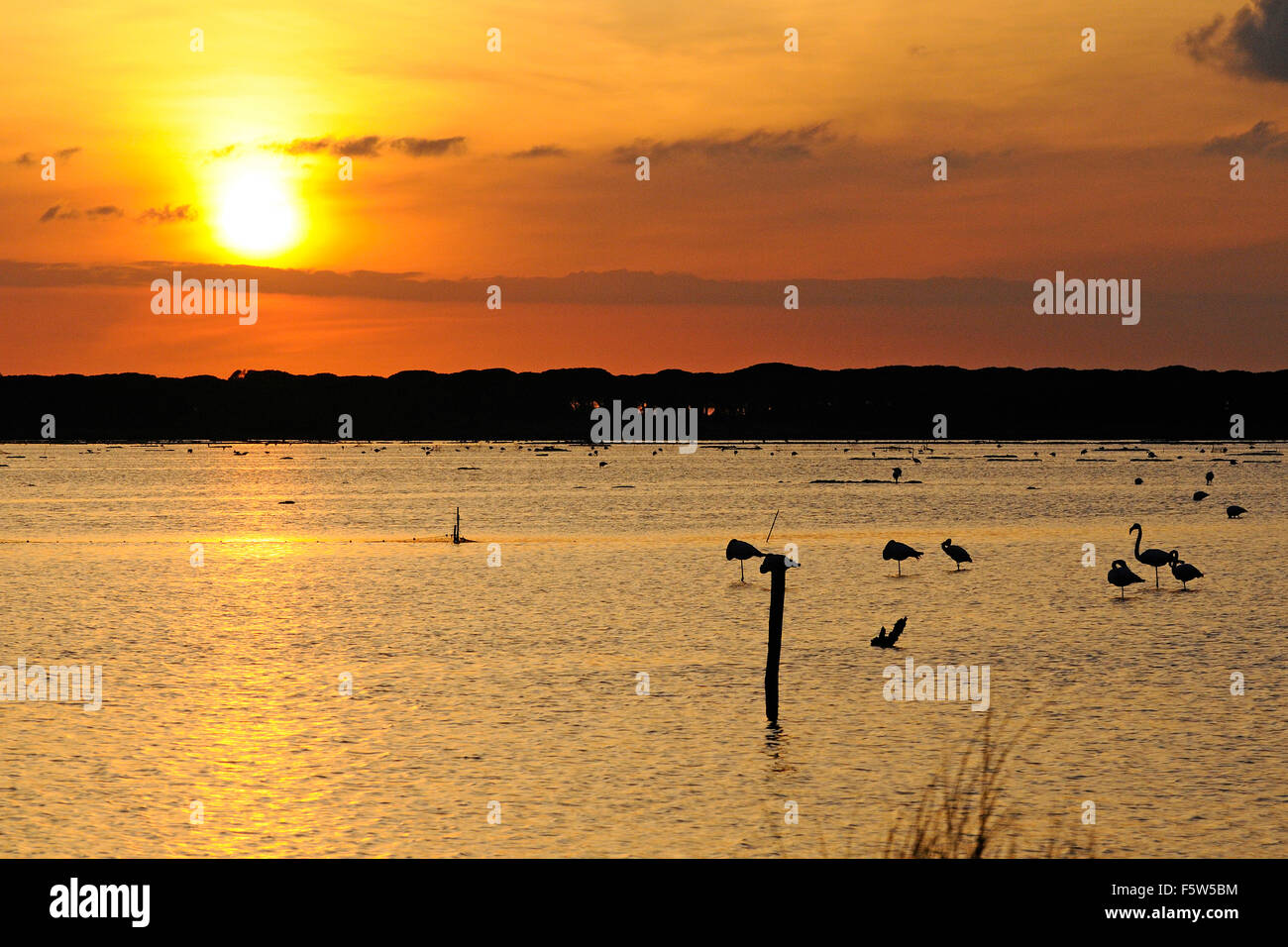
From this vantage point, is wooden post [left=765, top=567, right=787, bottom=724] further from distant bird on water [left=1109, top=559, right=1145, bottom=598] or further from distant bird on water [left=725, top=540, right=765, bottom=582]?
distant bird on water [left=725, top=540, right=765, bottom=582]

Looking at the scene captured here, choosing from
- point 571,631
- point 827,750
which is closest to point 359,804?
point 827,750

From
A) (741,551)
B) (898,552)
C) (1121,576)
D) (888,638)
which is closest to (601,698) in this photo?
(888,638)

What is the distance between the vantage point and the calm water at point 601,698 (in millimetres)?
14977

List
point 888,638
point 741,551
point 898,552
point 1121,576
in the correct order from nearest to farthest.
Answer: point 888,638 → point 1121,576 → point 741,551 → point 898,552

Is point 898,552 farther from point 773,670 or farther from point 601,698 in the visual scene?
point 773,670

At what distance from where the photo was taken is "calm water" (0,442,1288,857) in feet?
49.1

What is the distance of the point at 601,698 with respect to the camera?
2233cm

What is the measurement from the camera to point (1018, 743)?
19.0 meters

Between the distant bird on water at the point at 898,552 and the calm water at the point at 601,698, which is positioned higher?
the distant bird on water at the point at 898,552

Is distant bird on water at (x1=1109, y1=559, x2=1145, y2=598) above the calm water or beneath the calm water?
above

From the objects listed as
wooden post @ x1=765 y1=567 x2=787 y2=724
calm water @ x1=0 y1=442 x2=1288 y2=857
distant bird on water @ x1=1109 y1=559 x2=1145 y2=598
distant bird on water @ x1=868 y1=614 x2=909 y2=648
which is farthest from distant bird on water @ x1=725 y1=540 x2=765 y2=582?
wooden post @ x1=765 y1=567 x2=787 y2=724

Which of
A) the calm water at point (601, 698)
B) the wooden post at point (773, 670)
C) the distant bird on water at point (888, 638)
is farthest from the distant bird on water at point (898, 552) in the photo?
the wooden post at point (773, 670)

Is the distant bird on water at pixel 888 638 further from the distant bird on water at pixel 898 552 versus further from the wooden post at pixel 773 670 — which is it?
the distant bird on water at pixel 898 552
